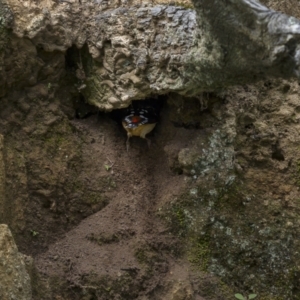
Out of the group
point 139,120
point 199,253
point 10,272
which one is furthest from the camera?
point 139,120

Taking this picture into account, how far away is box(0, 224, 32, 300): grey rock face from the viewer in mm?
2268

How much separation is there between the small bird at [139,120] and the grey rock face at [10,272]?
45.6 inches

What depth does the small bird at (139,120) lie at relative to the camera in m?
3.29


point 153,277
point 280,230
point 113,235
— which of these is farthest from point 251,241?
point 113,235

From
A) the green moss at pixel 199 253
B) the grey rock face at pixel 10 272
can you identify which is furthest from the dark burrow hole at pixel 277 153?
the grey rock face at pixel 10 272

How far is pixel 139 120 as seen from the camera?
3.28m

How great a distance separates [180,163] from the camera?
10.5ft

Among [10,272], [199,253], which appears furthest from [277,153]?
[10,272]

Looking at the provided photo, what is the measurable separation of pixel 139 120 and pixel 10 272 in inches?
51.4

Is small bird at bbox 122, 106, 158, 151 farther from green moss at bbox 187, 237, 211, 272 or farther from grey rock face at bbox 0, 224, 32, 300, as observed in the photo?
grey rock face at bbox 0, 224, 32, 300

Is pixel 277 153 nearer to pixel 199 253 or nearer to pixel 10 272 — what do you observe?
pixel 199 253

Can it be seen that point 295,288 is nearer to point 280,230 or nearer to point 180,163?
point 280,230

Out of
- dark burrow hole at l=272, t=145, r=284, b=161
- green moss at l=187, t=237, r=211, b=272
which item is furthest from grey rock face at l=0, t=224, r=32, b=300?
dark burrow hole at l=272, t=145, r=284, b=161

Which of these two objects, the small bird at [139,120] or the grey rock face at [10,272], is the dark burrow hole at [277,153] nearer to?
the small bird at [139,120]
